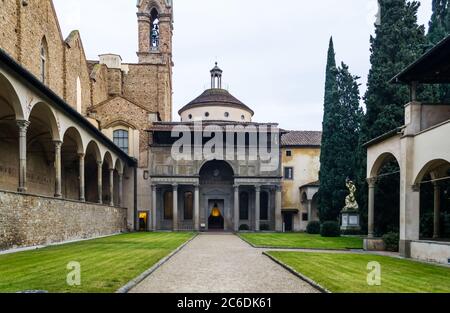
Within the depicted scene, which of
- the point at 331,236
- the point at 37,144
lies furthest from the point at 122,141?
the point at 331,236

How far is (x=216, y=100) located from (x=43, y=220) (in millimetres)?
31748

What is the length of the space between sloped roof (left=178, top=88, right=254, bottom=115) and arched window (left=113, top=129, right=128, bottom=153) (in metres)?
10.8

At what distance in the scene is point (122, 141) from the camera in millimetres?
40875

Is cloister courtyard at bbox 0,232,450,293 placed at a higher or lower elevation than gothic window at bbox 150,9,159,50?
lower

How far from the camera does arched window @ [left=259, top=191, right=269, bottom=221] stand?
4194 cm

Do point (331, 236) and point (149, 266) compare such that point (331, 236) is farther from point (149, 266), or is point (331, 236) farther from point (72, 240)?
point (149, 266)

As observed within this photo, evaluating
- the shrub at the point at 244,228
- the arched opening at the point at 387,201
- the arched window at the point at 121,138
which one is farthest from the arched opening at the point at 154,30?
the arched opening at the point at 387,201

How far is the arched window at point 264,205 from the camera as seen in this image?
1651 inches

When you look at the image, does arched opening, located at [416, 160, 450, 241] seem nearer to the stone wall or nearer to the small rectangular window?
the stone wall

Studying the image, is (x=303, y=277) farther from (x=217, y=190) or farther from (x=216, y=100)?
(x=216, y=100)

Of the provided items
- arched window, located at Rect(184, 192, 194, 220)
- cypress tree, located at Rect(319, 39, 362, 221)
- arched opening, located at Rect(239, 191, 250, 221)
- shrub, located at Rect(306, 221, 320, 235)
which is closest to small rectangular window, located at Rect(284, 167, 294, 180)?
arched opening, located at Rect(239, 191, 250, 221)

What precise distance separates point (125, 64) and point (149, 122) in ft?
41.0

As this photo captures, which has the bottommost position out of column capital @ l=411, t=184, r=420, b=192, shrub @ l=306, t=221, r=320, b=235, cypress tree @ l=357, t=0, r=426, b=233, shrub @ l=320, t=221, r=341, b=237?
shrub @ l=306, t=221, r=320, b=235

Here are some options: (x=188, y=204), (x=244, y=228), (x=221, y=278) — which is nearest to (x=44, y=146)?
(x=188, y=204)
